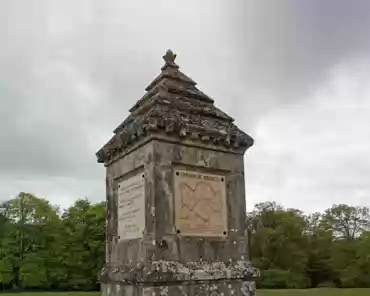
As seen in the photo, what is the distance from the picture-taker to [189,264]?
598cm

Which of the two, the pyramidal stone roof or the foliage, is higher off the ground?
the pyramidal stone roof

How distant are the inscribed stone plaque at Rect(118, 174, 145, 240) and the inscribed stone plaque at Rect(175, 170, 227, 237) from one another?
0.52 m

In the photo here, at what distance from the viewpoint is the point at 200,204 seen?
20.8 ft

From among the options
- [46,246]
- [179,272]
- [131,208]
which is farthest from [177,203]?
[46,246]

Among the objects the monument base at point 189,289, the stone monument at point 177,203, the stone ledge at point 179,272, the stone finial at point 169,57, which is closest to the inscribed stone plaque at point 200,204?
the stone monument at point 177,203

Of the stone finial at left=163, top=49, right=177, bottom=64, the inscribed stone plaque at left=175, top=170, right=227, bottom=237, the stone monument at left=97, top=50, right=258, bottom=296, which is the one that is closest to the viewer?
the stone monument at left=97, top=50, right=258, bottom=296

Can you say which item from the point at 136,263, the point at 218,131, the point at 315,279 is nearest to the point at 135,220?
the point at 136,263

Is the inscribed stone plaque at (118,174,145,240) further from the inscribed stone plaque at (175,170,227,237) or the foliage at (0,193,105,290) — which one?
the foliage at (0,193,105,290)

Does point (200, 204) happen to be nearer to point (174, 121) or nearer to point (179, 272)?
point (179, 272)

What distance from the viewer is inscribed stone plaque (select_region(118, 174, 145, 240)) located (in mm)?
6184

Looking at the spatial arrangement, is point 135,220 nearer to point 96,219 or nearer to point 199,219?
point 199,219

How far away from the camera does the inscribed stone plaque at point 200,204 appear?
614cm

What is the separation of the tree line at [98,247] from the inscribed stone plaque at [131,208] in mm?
45412

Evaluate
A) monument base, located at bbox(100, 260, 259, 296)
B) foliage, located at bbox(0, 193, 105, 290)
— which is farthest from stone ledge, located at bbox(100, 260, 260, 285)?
foliage, located at bbox(0, 193, 105, 290)
